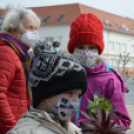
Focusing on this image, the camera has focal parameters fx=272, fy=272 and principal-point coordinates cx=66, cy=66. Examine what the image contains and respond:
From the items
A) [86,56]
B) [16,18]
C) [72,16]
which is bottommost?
[86,56]

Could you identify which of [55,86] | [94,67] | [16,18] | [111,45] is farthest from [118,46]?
[55,86]

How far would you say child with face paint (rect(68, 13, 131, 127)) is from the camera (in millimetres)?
2371

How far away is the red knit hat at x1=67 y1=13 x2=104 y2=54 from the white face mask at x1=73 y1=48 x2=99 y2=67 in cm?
7

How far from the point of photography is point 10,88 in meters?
2.68

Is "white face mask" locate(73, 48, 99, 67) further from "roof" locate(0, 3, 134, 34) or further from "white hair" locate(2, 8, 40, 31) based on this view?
"roof" locate(0, 3, 134, 34)

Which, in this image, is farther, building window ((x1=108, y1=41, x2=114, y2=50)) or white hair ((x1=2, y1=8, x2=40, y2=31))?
building window ((x1=108, y1=41, x2=114, y2=50))

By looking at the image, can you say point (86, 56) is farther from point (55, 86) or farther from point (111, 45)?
point (111, 45)

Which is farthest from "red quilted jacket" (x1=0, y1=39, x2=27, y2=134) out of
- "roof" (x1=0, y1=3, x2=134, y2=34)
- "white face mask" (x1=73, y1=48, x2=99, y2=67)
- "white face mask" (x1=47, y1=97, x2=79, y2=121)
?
"roof" (x1=0, y1=3, x2=134, y2=34)

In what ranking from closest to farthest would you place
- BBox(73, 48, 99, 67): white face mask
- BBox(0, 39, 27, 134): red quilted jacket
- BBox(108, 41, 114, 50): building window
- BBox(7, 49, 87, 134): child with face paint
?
1. BBox(7, 49, 87, 134): child with face paint
2. BBox(0, 39, 27, 134): red quilted jacket
3. BBox(73, 48, 99, 67): white face mask
4. BBox(108, 41, 114, 50): building window

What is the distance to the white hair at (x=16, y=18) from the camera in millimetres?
2967

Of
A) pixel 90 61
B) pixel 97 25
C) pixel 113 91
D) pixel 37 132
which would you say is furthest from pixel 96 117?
pixel 97 25

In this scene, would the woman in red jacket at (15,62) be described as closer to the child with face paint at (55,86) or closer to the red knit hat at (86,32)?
the red knit hat at (86,32)

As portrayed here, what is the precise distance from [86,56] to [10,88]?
2.66ft

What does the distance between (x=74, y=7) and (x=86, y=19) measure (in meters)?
41.0
